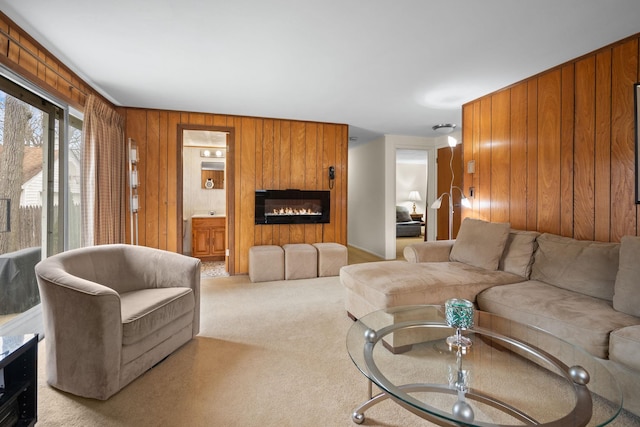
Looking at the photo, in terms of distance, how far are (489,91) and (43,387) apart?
4.68m

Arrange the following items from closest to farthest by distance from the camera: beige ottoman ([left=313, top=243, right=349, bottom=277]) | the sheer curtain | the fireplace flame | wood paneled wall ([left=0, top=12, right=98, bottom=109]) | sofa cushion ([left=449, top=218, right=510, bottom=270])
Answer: wood paneled wall ([left=0, top=12, right=98, bottom=109]) < sofa cushion ([left=449, top=218, right=510, bottom=270]) < the sheer curtain < beige ottoman ([left=313, top=243, right=349, bottom=277]) < the fireplace flame

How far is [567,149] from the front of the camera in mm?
2857

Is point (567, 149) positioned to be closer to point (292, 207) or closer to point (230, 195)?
point (292, 207)

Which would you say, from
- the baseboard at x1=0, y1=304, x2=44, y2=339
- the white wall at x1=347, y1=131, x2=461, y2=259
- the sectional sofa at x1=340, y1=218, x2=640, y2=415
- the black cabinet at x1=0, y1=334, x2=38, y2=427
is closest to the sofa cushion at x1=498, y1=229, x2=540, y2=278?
the sectional sofa at x1=340, y1=218, x2=640, y2=415

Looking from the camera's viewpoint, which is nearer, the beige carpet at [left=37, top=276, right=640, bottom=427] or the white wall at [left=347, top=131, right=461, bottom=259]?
the beige carpet at [left=37, top=276, right=640, bottom=427]

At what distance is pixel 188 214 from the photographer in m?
6.00

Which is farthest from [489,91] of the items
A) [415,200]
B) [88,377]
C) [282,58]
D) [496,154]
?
[415,200]

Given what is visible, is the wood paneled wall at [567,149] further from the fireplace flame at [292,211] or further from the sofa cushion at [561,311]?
the fireplace flame at [292,211]

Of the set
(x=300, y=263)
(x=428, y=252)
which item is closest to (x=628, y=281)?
(x=428, y=252)

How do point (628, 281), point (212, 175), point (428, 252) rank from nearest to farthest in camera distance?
1. point (628, 281)
2. point (428, 252)
3. point (212, 175)

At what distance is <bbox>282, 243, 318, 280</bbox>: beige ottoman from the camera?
14.5 feet

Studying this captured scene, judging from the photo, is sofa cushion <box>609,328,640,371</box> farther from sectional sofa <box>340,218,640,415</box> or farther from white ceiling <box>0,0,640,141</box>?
white ceiling <box>0,0,640,141</box>

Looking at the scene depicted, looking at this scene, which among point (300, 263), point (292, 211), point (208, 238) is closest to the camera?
→ point (300, 263)

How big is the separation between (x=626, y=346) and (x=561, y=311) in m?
0.37
